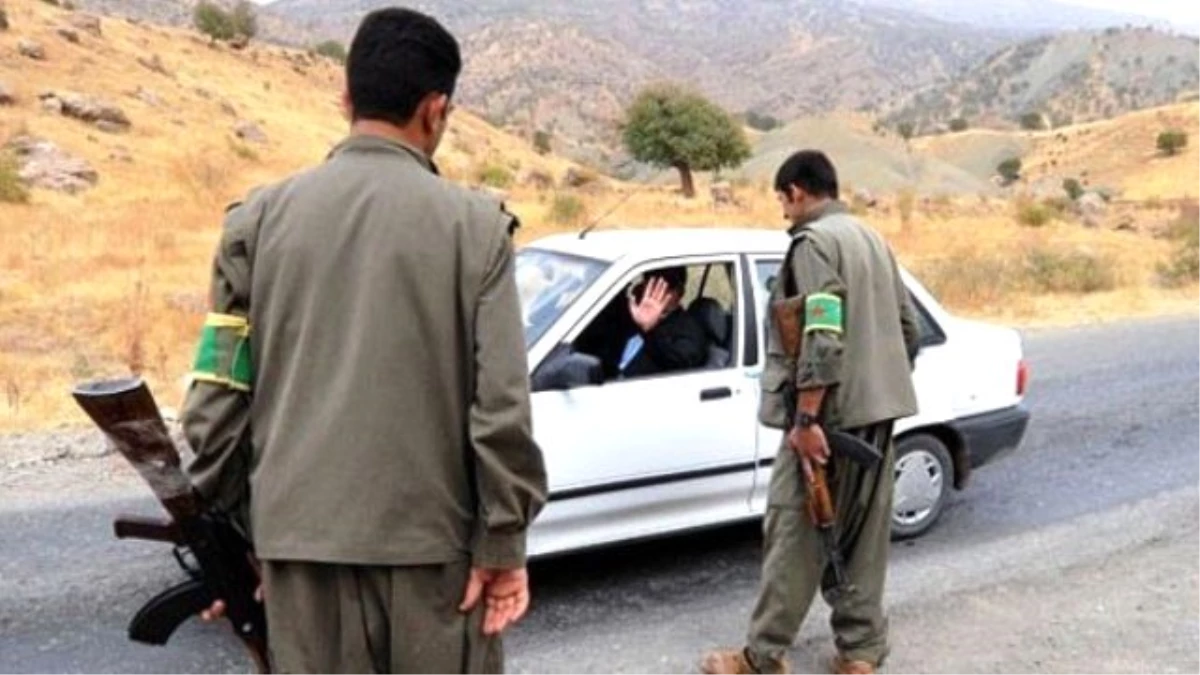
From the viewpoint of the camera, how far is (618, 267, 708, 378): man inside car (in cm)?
473

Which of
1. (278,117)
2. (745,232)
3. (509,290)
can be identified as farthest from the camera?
(278,117)

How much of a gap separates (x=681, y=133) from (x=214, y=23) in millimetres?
23864

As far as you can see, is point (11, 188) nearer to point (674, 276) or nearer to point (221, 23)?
point (674, 276)

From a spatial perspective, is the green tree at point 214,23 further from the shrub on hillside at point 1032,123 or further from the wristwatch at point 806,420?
the shrub on hillside at point 1032,123

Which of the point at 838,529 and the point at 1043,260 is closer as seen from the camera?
the point at 838,529

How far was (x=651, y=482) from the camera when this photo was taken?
461cm

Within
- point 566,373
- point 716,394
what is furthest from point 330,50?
point 566,373

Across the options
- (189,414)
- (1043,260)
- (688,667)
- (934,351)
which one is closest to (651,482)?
(688,667)

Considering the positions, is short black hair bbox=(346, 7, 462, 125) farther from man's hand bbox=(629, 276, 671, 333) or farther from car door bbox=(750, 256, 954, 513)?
car door bbox=(750, 256, 954, 513)

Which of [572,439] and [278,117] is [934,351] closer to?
[572,439]

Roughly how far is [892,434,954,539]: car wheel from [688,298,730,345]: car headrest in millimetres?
1081

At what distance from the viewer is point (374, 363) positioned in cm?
209

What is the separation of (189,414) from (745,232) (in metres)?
3.45

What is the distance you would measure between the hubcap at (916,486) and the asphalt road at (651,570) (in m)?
0.16
